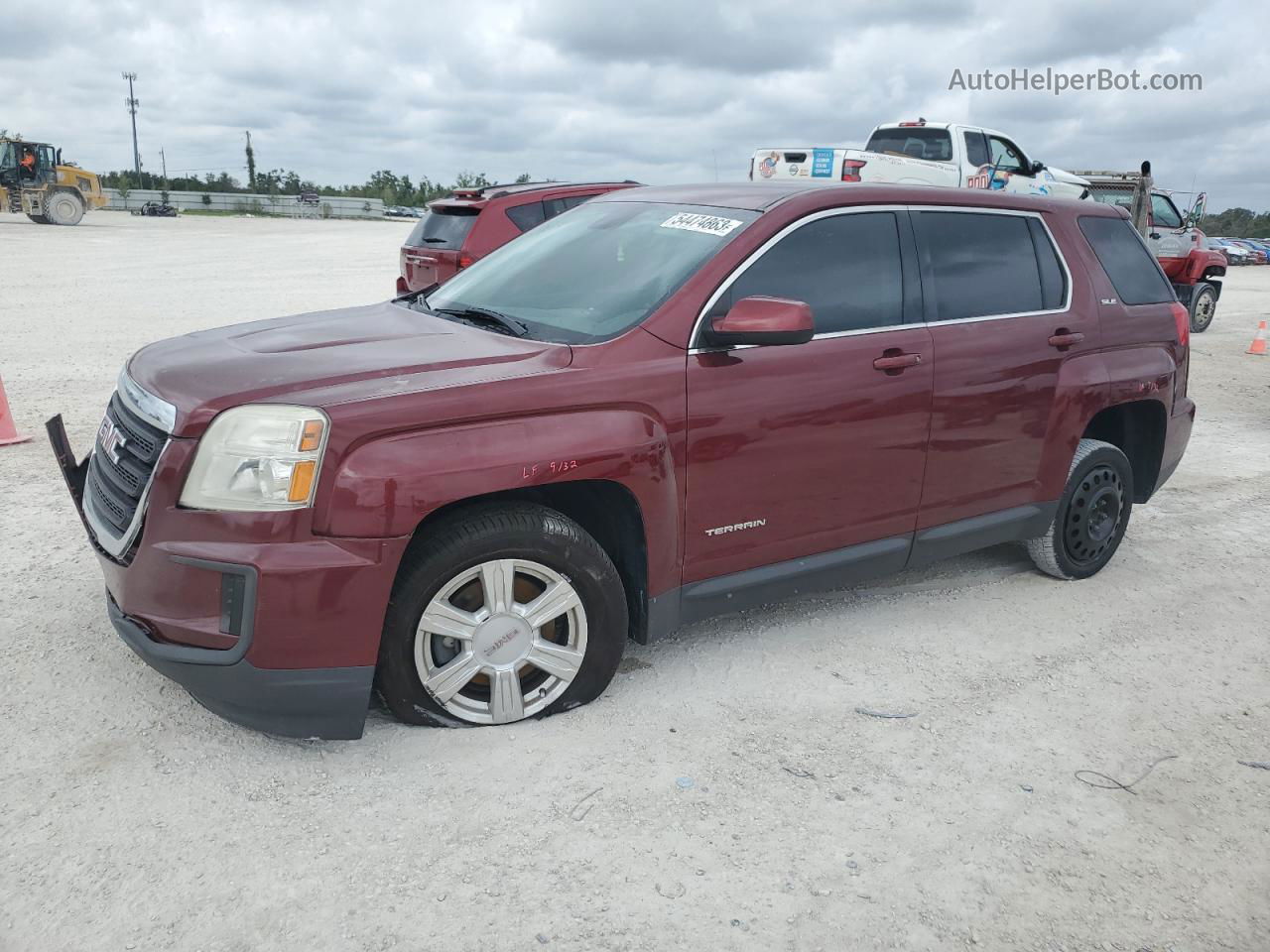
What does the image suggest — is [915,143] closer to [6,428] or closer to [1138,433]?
[1138,433]

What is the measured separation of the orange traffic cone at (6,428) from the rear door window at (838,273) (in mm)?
5237

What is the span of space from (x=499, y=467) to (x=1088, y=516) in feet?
10.6

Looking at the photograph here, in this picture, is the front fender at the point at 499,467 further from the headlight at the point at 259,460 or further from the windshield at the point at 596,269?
the windshield at the point at 596,269

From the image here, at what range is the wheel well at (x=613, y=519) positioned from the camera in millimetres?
3436

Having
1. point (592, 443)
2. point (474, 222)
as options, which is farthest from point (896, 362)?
point (474, 222)

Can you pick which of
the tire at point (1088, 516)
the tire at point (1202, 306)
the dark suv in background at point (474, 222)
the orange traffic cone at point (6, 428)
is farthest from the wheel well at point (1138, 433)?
the tire at point (1202, 306)

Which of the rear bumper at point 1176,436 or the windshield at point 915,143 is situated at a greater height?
the windshield at point 915,143

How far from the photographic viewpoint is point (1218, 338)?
15945 millimetres

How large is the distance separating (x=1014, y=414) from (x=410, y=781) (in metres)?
2.88

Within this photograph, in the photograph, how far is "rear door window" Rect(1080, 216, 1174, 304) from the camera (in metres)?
4.90

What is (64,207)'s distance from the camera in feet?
115

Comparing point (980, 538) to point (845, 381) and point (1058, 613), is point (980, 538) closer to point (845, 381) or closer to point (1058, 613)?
point (1058, 613)

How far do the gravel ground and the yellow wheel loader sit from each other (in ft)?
116

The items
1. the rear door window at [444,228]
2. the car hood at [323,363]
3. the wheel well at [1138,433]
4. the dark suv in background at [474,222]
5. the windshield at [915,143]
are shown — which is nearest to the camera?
the car hood at [323,363]
